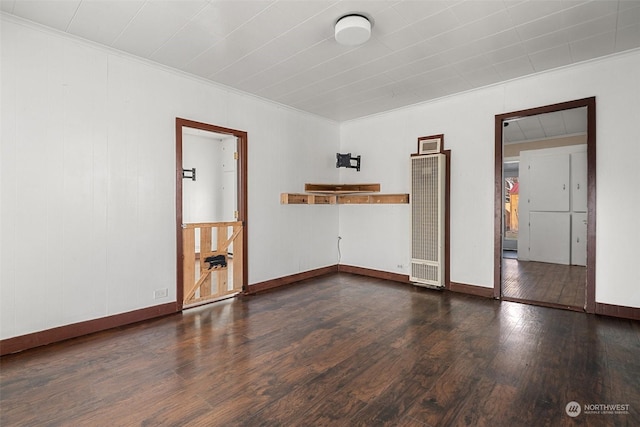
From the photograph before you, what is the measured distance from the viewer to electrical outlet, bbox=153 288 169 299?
3498 millimetres

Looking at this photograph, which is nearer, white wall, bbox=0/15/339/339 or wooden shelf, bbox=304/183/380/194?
white wall, bbox=0/15/339/339

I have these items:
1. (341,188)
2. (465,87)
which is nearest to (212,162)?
(341,188)

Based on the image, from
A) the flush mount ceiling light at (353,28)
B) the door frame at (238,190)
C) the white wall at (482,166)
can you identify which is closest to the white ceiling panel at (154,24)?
the door frame at (238,190)

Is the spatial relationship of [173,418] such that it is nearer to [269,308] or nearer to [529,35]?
[269,308]

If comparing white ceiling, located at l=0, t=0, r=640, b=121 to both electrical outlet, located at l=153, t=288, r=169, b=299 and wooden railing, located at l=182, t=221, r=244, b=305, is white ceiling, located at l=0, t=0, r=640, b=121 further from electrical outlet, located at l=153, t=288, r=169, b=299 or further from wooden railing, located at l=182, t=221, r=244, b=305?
electrical outlet, located at l=153, t=288, r=169, b=299

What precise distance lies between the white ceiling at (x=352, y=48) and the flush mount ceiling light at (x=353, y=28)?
0.06 m

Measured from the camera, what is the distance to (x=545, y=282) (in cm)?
493

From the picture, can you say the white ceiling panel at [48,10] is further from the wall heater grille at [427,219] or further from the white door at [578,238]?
the white door at [578,238]

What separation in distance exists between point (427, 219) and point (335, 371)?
9.56 ft

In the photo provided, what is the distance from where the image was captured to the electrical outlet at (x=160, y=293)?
3.50m

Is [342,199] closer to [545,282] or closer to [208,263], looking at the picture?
[208,263]

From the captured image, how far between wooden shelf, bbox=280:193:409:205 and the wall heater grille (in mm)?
363

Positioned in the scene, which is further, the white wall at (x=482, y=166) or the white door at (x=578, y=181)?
the white door at (x=578, y=181)

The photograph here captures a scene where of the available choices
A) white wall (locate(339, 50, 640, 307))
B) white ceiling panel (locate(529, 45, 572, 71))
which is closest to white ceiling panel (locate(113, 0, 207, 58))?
white ceiling panel (locate(529, 45, 572, 71))
